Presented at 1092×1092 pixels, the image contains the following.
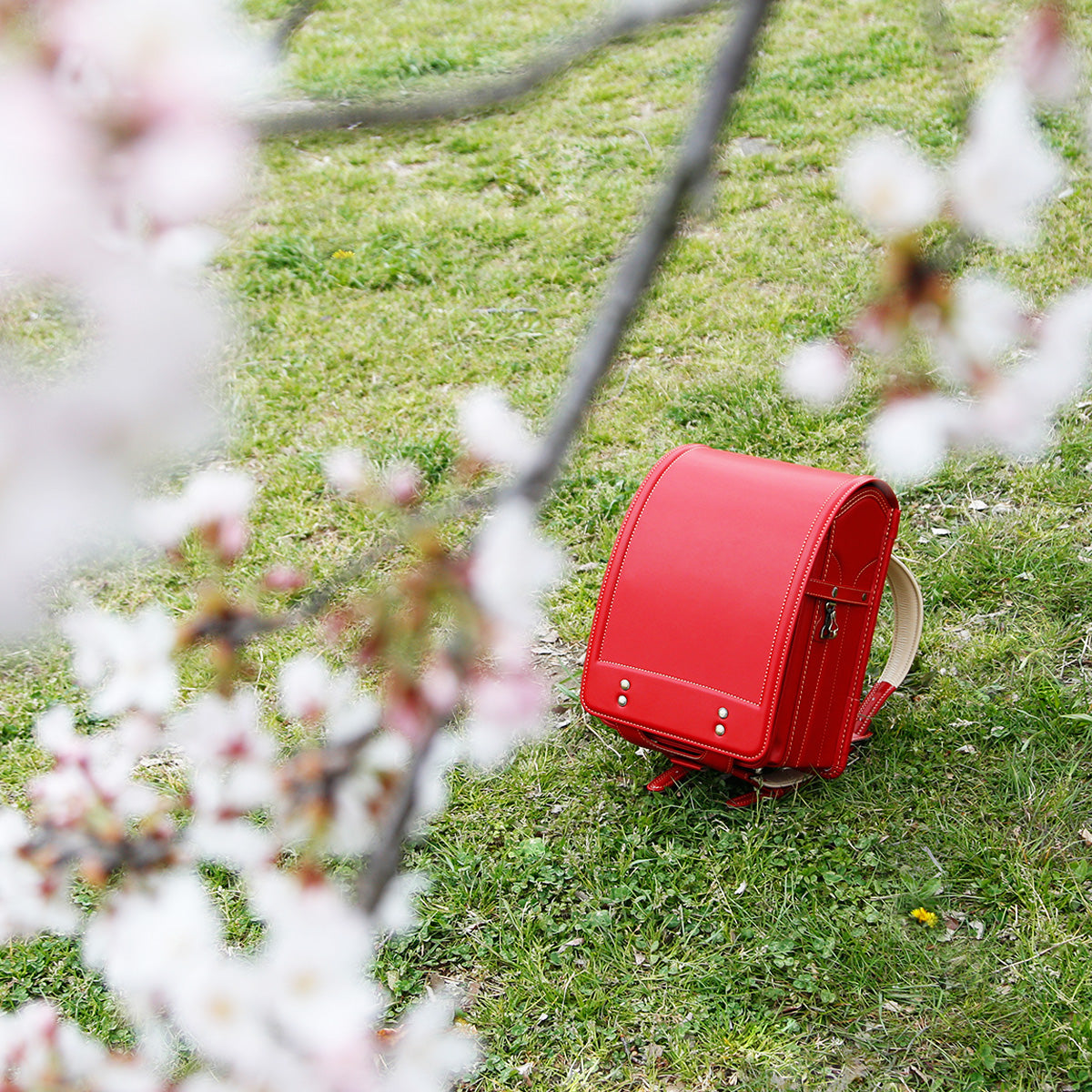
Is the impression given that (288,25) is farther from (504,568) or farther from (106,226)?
(504,568)

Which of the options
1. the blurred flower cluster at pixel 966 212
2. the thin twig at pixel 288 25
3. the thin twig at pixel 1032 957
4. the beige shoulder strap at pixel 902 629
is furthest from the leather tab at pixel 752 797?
the thin twig at pixel 288 25

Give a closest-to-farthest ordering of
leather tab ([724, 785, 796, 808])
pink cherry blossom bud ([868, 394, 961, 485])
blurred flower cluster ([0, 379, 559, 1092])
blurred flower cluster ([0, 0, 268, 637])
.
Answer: blurred flower cluster ([0, 0, 268, 637])
blurred flower cluster ([0, 379, 559, 1092])
pink cherry blossom bud ([868, 394, 961, 485])
leather tab ([724, 785, 796, 808])

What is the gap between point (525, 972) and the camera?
1.87 m

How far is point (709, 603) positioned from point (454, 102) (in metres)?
1.46

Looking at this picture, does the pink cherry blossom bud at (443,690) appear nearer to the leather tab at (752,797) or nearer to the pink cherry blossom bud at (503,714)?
the pink cherry blossom bud at (503,714)

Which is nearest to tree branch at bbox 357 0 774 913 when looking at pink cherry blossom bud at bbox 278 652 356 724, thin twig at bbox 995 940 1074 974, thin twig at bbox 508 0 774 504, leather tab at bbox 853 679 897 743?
thin twig at bbox 508 0 774 504

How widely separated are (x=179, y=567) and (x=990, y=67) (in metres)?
4.04

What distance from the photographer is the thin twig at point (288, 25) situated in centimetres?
54

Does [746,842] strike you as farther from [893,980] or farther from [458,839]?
[458,839]

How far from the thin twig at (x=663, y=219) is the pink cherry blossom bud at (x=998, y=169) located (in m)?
0.48

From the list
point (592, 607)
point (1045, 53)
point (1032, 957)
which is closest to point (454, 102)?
point (1045, 53)

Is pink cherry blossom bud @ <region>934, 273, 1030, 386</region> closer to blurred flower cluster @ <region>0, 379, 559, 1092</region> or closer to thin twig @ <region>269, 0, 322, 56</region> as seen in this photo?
blurred flower cluster @ <region>0, 379, 559, 1092</region>

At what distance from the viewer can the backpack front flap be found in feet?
6.28

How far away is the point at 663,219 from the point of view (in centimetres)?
56
